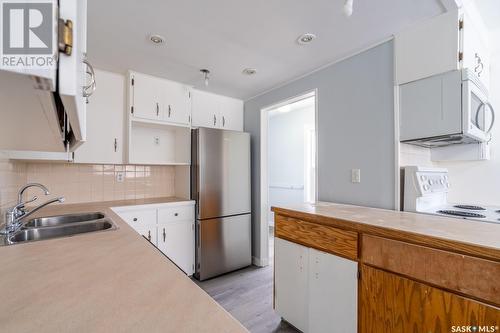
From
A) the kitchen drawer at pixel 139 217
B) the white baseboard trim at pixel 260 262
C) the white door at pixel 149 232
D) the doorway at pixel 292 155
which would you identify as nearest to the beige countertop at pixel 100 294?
the kitchen drawer at pixel 139 217

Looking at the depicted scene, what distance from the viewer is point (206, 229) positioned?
8.68 ft

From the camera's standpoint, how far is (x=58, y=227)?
56.9 inches

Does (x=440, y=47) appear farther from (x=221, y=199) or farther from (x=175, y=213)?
(x=175, y=213)

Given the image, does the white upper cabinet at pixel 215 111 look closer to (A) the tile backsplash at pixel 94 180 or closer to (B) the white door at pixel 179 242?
(A) the tile backsplash at pixel 94 180

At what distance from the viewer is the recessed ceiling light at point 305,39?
1.77 meters

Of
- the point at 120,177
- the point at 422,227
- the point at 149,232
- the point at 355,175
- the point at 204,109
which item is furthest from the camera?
the point at 204,109

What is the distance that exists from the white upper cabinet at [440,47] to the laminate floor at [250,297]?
85.9 inches

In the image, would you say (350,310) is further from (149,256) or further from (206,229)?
(206,229)

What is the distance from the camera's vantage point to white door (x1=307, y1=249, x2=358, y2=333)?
1.37 meters

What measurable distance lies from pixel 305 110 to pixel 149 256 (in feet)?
13.9

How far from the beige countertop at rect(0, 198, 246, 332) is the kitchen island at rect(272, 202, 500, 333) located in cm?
105

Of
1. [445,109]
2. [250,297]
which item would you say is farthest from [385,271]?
[250,297]

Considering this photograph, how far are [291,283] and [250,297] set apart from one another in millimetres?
741

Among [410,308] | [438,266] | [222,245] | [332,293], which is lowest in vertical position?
[222,245]
